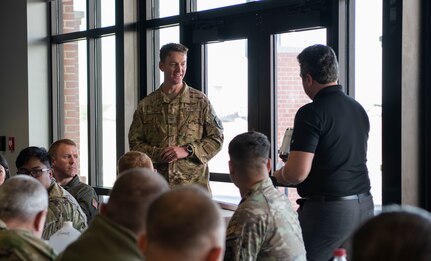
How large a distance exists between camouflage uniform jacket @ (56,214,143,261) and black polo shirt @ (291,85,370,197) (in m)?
1.48

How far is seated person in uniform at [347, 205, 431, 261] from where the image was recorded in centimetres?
113

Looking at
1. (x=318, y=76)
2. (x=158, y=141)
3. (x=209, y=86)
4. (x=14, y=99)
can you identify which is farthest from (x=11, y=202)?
(x=14, y=99)

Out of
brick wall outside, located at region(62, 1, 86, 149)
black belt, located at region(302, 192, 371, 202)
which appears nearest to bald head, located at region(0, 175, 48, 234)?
black belt, located at region(302, 192, 371, 202)

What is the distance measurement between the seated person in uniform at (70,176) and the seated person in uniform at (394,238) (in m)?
2.90

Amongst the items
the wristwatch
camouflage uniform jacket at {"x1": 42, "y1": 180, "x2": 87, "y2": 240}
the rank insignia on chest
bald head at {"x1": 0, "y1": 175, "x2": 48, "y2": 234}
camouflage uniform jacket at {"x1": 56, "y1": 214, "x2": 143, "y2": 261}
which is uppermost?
the rank insignia on chest

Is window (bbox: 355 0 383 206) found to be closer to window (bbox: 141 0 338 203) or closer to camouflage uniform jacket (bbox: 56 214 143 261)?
window (bbox: 141 0 338 203)

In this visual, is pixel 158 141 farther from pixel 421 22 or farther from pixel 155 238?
pixel 155 238

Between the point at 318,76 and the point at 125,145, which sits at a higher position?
the point at 318,76

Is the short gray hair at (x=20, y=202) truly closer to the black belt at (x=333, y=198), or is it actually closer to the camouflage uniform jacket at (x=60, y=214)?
the camouflage uniform jacket at (x=60, y=214)

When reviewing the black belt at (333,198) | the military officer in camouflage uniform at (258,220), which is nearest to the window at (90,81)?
the black belt at (333,198)

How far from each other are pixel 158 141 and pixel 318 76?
137 cm

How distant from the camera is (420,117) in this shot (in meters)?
3.66

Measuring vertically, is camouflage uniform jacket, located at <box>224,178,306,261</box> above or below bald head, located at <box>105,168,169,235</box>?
below

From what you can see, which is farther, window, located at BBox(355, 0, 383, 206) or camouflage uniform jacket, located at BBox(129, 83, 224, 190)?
camouflage uniform jacket, located at BBox(129, 83, 224, 190)
